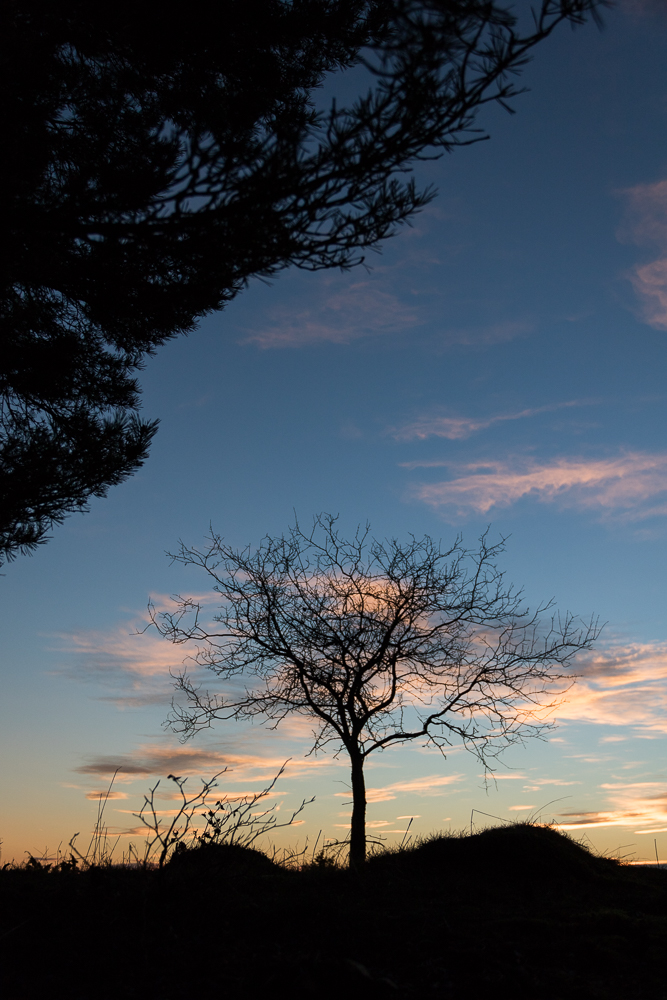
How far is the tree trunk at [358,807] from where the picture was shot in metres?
10.3

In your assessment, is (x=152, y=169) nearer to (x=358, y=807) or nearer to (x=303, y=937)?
(x=303, y=937)

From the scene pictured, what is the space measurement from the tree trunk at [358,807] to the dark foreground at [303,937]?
12.2ft

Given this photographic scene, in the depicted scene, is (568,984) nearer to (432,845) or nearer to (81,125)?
(432,845)

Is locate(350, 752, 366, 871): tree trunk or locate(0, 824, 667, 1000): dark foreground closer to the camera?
locate(0, 824, 667, 1000): dark foreground

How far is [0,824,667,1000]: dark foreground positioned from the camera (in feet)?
13.9

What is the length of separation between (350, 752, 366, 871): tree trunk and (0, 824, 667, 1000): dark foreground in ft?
12.2

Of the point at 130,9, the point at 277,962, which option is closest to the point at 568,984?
the point at 277,962

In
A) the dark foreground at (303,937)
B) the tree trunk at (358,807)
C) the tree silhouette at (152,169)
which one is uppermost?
the tree silhouette at (152,169)

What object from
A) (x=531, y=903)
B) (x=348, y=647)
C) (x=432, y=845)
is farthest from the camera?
(x=348, y=647)

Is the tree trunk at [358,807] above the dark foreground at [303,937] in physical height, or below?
above

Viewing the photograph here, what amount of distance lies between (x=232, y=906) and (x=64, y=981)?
1.35 m

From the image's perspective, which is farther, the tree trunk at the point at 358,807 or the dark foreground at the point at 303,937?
the tree trunk at the point at 358,807

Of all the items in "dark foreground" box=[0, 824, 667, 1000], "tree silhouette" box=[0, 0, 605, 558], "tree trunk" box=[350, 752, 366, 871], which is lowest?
"dark foreground" box=[0, 824, 667, 1000]

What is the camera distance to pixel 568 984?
4.54m
